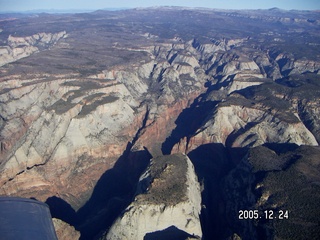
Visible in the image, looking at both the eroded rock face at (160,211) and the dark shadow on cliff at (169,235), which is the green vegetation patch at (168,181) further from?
the dark shadow on cliff at (169,235)

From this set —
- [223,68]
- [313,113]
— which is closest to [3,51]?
[223,68]

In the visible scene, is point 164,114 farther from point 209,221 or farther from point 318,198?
point 318,198

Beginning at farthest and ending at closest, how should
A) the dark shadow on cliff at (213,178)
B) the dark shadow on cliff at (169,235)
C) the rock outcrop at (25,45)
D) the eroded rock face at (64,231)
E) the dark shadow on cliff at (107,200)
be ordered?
the rock outcrop at (25,45), the dark shadow on cliff at (107,200), the dark shadow on cliff at (213,178), the eroded rock face at (64,231), the dark shadow on cliff at (169,235)

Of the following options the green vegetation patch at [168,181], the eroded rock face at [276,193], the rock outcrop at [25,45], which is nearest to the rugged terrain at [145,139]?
the eroded rock face at [276,193]

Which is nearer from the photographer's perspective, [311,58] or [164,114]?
[164,114]

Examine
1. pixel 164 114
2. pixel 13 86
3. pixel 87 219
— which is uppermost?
pixel 13 86
